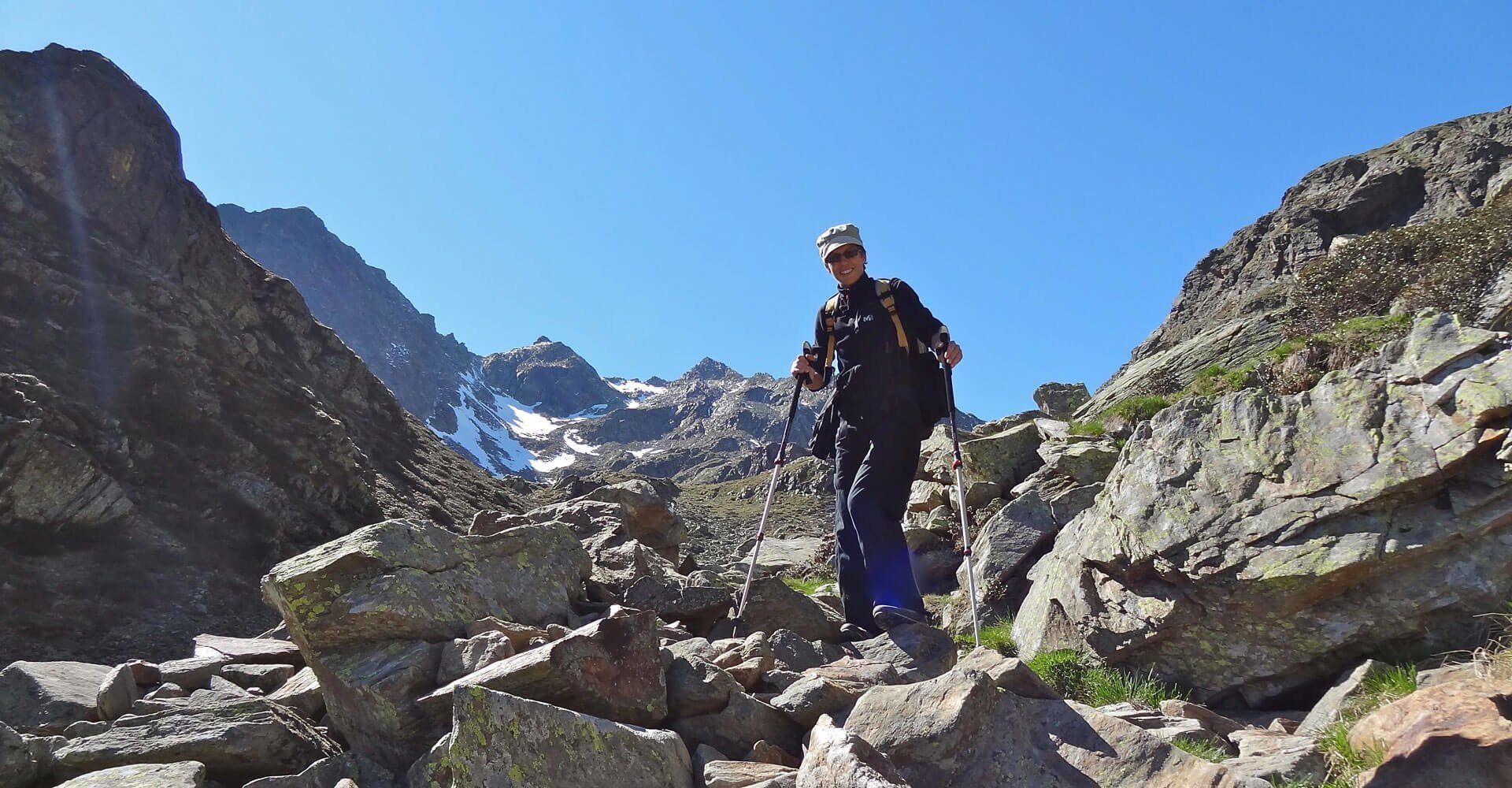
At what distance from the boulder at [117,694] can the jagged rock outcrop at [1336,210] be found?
3472 centimetres

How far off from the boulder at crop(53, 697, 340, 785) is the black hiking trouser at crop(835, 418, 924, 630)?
4637 millimetres

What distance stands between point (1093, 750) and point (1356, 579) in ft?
11.8

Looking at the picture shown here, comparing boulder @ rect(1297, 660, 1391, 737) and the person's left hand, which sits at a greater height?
the person's left hand

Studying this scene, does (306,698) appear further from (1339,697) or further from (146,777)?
(1339,697)

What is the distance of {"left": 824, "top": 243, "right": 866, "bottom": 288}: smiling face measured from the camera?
8.43 meters

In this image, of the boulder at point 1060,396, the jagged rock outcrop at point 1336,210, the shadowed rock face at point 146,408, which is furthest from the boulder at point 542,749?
the jagged rock outcrop at point 1336,210

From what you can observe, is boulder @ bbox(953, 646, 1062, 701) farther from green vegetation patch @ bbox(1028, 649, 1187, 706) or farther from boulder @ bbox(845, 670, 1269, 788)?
green vegetation patch @ bbox(1028, 649, 1187, 706)

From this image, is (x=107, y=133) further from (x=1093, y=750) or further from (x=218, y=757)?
(x=1093, y=750)

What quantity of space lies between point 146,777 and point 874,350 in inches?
255

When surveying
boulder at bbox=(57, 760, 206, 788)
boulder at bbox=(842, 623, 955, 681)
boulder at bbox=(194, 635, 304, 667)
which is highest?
boulder at bbox=(842, 623, 955, 681)

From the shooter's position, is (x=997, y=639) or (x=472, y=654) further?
(x=997, y=639)

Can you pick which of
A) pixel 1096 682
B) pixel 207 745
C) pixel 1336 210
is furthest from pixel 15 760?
pixel 1336 210

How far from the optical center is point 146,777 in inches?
171

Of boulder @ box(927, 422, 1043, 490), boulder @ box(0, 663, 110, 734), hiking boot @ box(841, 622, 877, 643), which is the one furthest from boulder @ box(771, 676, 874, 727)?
boulder @ box(927, 422, 1043, 490)
